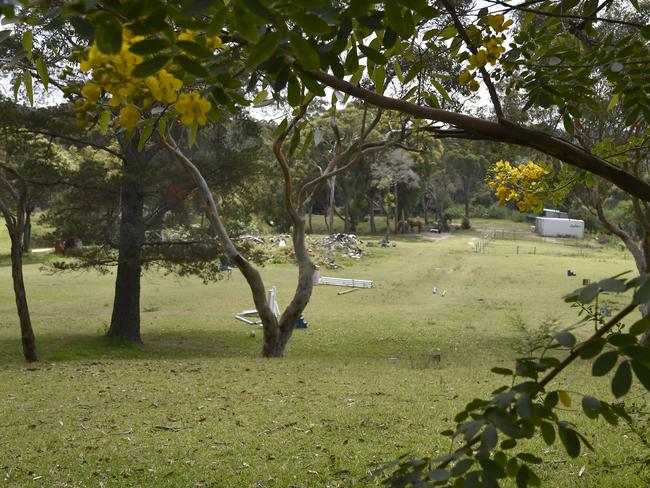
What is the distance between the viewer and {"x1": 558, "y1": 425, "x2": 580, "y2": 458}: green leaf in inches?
37.9

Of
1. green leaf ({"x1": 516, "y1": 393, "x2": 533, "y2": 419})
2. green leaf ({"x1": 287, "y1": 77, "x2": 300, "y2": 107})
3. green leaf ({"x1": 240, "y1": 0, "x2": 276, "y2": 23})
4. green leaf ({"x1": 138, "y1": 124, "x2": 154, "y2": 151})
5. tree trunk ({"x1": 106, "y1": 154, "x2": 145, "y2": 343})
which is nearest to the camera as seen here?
green leaf ({"x1": 240, "y1": 0, "x2": 276, "y2": 23})

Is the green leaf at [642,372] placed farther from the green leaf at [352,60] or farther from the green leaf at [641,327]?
the green leaf at [352,60]

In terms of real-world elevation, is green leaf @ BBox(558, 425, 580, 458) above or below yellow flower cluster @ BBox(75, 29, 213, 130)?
below

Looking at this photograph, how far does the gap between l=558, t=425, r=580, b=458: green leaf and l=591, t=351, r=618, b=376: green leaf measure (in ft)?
0.45

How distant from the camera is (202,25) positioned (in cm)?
102

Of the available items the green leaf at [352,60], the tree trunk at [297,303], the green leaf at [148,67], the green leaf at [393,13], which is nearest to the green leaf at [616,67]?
the green leaf at [352,60]

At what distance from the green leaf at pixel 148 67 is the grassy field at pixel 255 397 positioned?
2.54 metres

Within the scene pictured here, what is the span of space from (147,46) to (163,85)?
0.10 m

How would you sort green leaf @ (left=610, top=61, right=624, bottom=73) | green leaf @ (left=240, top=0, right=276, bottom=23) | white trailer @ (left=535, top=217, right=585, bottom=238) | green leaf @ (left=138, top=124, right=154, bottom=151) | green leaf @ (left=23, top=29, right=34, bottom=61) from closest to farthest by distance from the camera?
green leaf @ (left=240, top=0, right=276, bottom=23), green leaf @ (left=23, top=29, right=34, bottom=61), green leaf @ (left=138, top=124, right=154, bottom=151), green leaf @ (left=610, top=61, right=624, bottom=73), white trailer @ (left=535, top=217, right=585, bottom=238)

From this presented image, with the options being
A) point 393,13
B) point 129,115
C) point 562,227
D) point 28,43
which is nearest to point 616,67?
point 393,13

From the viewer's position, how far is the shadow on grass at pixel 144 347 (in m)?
10.0

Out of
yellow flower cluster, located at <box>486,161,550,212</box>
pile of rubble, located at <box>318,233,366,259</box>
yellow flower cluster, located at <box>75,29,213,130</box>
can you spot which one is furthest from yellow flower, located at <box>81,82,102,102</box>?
pile of rubble, located at <box>318,233,366,259</box>

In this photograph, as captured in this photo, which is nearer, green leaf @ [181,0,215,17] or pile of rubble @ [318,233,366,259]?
green leaf @ [181,0,215,17]

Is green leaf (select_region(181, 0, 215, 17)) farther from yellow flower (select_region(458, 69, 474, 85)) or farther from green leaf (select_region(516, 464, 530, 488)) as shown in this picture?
yellow flower (select_region(458, 69, 474, 85))
